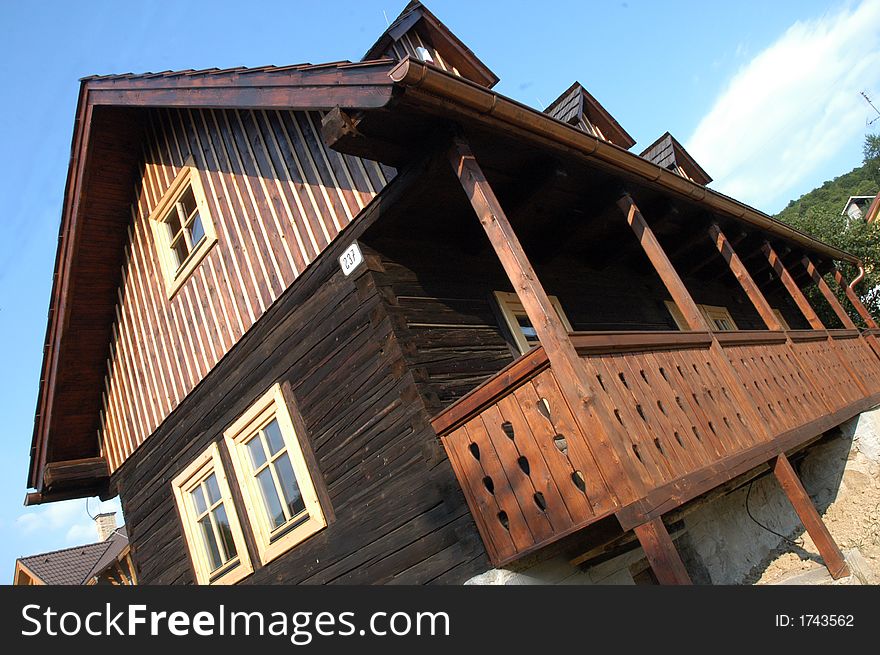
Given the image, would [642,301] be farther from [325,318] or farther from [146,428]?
[146,428]

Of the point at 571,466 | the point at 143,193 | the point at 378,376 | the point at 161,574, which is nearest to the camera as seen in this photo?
the point at 571,466

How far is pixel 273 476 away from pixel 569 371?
3909 millimetres

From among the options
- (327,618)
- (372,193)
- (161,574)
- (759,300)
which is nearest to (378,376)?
(372,193)

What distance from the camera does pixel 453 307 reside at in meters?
6.20

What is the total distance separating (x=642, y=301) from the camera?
9.61 metres

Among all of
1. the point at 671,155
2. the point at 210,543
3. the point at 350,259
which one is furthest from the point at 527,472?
the point at 671,155

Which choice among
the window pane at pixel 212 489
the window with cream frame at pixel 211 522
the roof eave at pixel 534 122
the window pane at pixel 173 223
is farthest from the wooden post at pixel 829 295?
the window pane at pixel 173 223

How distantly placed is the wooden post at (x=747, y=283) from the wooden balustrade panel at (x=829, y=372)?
0.55 m

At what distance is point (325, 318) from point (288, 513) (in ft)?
6.82

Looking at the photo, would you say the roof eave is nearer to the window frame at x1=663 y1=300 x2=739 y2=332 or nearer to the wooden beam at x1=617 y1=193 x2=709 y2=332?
the wooden beam at x1=617 y1=193 x2=709 y2=332

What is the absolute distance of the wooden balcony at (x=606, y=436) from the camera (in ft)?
13.1

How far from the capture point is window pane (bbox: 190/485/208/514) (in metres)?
7.88

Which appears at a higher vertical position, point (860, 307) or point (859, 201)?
point (859, 201)

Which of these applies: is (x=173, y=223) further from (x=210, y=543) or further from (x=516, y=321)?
(x=516, y=321)
